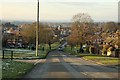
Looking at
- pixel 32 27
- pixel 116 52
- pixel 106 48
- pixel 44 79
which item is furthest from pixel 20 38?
pixel 44 79

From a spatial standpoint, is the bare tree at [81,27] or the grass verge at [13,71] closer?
the grass verge at [13,71]

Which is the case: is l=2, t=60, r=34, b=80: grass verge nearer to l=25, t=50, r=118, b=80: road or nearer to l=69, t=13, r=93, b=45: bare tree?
l=25, t=50, r=118, b=80: road

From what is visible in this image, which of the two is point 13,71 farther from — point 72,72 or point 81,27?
point 81,27

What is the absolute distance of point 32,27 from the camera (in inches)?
4493

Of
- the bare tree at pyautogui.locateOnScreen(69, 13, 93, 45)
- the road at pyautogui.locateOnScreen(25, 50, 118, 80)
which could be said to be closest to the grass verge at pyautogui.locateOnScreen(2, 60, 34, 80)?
the road at pyautogui.locateOnScreen(25, 50, 118, 80)

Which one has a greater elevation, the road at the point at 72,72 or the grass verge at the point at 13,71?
the grass verge at the point at 13,71

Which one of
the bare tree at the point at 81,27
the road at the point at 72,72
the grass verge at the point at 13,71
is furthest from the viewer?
the bare tree at the point at 81,27

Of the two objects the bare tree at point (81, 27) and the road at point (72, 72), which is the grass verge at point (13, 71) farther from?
the bare tree at point (81, 27)

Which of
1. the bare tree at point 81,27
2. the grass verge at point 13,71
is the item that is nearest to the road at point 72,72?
the grass verge at point 13,71

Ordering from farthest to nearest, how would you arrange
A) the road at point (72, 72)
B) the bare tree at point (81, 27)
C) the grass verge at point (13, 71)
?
the bare tree at point (81, 27) → the road at point (72, 72) → the grass verge at point (13, 71)

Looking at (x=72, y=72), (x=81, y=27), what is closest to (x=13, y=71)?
(x=72, y=72)

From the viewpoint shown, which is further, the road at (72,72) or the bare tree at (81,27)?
the bare tree at (81,27)

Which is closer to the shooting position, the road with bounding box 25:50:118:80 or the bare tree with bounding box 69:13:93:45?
the road with bounding box 25:50:118:80

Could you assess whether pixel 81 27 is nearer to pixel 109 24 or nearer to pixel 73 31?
pixel 73 31
